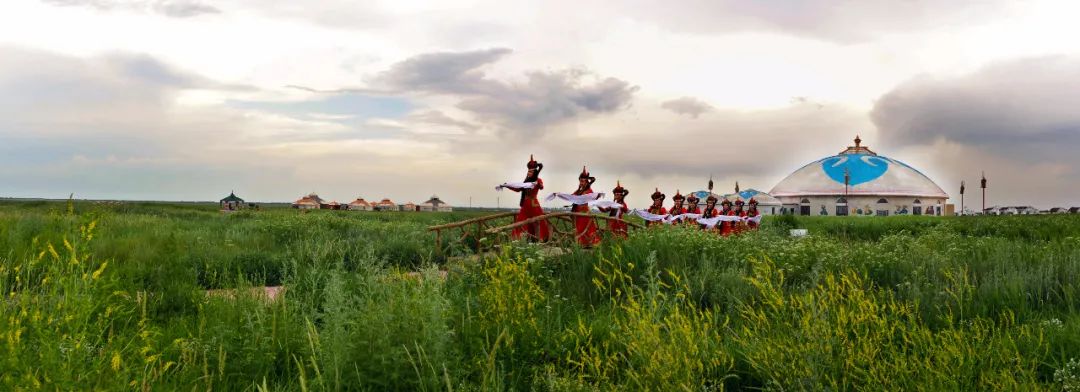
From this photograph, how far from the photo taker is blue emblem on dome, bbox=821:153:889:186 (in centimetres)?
6334

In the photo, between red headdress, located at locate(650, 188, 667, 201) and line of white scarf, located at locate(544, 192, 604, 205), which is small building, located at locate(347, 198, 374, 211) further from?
line of white scarf, located at locate(544, 192, 604, 205)

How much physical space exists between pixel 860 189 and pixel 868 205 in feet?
5.87

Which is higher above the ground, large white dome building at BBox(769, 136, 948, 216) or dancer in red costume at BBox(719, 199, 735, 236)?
large white dome building at BBox(769, 136, 948, 216)

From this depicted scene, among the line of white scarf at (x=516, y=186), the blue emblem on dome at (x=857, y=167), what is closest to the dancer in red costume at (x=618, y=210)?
the line of white scarf at (x=516, y=186)

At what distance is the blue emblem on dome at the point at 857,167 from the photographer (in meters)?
63.3

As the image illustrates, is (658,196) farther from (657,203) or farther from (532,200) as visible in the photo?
(532,200)

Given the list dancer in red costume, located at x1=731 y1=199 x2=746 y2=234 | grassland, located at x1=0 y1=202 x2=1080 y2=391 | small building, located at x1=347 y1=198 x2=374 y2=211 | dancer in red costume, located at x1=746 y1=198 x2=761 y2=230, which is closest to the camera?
grassland, located at x1=0 y1=202 x2=1080 y2=391

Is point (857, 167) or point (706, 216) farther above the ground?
point (857, 167)

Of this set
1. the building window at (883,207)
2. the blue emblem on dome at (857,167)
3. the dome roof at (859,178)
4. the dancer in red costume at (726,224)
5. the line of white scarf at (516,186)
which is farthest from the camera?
the blue emblem on dome at (857,167)

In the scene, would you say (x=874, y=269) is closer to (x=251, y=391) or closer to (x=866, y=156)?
(x=251, y=391)

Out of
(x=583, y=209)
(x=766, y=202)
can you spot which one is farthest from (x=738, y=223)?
(x=766, y=202)

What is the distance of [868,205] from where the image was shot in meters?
61.0

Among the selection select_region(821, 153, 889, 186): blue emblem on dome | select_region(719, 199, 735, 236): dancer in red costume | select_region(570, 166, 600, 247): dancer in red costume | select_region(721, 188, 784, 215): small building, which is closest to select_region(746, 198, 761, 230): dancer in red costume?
select_region(719, 199, 735, 236): dancer in red costume

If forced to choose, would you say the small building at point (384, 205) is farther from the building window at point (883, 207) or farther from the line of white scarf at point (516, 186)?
the line of white scarf at point (516, 186)
